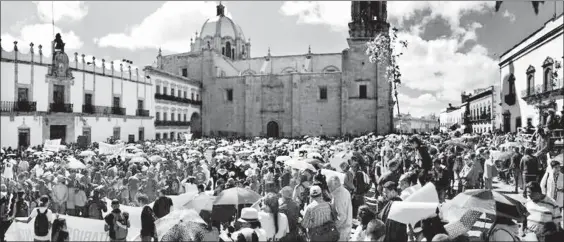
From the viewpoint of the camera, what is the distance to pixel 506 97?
32.2 metres

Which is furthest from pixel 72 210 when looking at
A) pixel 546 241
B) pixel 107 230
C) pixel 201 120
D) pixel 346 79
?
pixel 201 120

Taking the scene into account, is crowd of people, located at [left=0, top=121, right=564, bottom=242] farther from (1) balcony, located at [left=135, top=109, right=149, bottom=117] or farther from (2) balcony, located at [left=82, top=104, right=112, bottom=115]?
(1) balcony, located at [left=135, top=109, right=149, bottom=117]

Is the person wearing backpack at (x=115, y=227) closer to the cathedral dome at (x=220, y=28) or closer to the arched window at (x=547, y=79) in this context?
the arched window at (x=547, y=79)

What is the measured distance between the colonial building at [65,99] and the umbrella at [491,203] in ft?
88.6

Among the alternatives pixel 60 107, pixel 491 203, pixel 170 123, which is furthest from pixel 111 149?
pixel 170 123

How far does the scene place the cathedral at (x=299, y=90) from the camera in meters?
41.6

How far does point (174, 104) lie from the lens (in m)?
43.2

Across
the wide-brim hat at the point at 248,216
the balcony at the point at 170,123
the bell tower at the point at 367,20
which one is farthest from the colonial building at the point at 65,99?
the wide-brim hat at the point at 248,216

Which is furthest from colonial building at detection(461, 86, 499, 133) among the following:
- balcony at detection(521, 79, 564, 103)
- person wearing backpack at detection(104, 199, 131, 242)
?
person wearing backpack at detection(104, 199, 131, 242)

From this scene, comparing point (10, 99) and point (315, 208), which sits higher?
point (10, 99)

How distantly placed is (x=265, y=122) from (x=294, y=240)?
1572 inches

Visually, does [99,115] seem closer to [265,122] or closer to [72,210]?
[265,122]

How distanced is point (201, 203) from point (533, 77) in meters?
27.6

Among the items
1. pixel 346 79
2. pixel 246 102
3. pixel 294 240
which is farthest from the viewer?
pixel 246 102
